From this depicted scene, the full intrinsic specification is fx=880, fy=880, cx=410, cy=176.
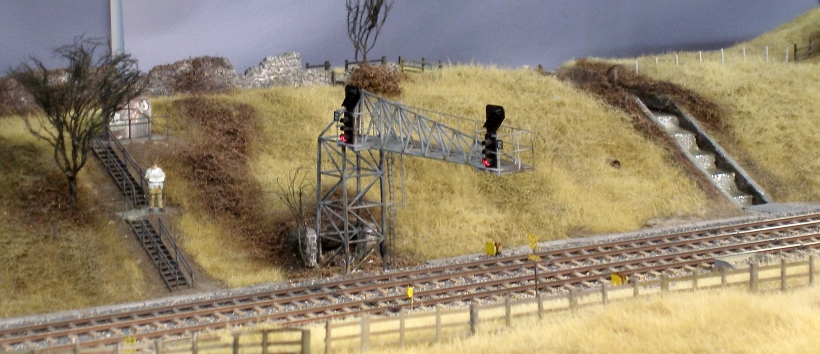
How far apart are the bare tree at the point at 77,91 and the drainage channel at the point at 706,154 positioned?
21.3m

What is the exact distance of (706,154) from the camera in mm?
35875

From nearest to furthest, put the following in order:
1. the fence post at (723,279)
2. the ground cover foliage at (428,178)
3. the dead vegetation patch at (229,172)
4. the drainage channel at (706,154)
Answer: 1. the fence post at (723,279)
2. the ground cover foliage at (428,178)
3. the dead vegetation patch at (229,172)
4. the drainage channel at (706,154)

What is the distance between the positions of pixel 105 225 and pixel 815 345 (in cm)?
1856

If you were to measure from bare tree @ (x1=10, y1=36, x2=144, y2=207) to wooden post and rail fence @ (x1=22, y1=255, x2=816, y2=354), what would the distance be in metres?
8.86

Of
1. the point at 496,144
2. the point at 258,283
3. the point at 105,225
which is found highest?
the point at 496,144

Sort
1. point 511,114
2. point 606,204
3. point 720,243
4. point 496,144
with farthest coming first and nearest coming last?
point 511,114
point 606,204
point 720,243
point 496,144

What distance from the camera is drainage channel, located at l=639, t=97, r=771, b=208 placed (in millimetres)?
33125

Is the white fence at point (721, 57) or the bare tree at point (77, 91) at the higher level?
the white fence at point (721, 57)

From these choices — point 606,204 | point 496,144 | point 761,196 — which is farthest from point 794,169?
point 496,144

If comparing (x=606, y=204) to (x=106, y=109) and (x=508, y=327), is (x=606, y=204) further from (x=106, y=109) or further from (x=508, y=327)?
(x=106, y=109)

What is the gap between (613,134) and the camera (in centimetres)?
3569

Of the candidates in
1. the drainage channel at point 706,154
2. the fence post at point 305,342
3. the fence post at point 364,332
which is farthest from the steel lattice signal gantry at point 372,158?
the drainage channel at point 706,154

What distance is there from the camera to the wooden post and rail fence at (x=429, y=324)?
51.0ft

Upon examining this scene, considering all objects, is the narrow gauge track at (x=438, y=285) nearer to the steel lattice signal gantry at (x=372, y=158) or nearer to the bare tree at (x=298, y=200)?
the steel lattice signal gantry at (x=372, y=158)
